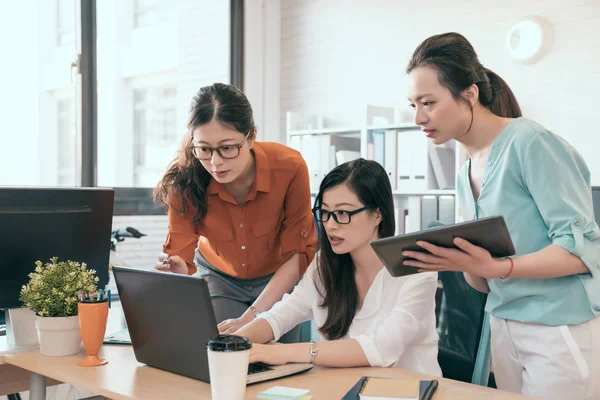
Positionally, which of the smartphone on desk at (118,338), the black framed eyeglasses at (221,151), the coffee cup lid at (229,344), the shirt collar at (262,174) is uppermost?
the black framed eyeglasses at (221,151)

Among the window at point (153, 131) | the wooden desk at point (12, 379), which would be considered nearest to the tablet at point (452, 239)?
the wooden desk at point (12, 379)

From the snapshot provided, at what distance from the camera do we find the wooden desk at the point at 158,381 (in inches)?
48.7

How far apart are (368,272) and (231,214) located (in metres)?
0.58

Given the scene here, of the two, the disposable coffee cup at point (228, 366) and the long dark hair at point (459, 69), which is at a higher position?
the long dark hair at point (459, 69)

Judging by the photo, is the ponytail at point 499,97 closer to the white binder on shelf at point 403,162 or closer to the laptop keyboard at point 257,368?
the laptop keyboard at point 257,368

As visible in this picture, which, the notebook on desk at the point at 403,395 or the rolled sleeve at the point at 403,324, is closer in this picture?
the notebook on desk at the point at 403,395

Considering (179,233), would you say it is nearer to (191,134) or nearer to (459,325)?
(191,134)

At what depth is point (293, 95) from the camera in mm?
4578

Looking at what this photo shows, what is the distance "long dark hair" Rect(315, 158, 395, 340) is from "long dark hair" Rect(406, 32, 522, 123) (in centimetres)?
31

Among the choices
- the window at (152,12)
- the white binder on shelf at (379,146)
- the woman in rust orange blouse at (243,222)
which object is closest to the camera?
the woman in rust orange blouse at (243,222)

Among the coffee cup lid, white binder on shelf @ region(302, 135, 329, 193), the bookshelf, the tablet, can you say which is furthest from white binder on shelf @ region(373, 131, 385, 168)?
the coffee cup lid

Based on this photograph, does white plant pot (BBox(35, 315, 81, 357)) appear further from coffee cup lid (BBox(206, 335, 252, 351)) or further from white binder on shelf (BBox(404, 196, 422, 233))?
white binder on shelf (BBox(404, 196, 422, 233))

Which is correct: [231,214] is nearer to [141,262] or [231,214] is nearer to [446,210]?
[446,210]

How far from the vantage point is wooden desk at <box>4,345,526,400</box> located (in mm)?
1237
